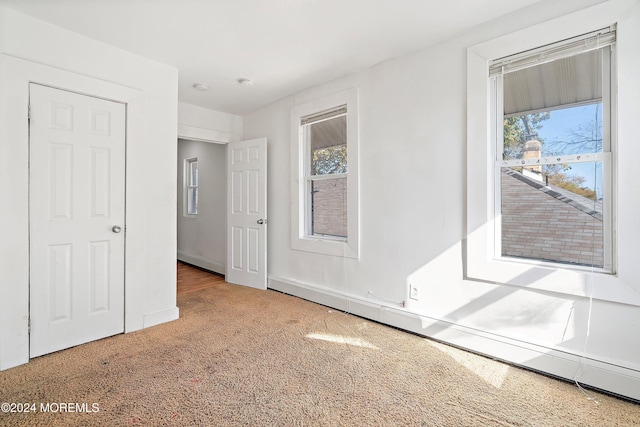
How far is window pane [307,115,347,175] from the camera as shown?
3434 millimetres

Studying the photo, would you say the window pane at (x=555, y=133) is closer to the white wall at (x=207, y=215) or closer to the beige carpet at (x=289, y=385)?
the beige carpet at (x=289, y=385)

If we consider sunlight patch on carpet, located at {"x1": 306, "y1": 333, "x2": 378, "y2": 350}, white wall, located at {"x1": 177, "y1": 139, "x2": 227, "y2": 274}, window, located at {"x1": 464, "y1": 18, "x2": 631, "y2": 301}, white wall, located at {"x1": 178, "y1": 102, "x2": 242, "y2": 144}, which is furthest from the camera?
white wall, located at {"x1": 177, "y1": 139, "x2": 227, "y2": 274}

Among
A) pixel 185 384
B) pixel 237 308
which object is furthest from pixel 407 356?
pixel 237 308

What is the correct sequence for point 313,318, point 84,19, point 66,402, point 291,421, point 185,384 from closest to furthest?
point 291,421
point 66,402
point 185,384
point 84,19
point 313,318

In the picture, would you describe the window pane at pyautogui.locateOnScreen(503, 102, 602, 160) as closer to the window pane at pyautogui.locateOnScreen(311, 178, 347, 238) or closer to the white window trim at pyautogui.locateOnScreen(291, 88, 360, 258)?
the white window trim at pyautogui.locateOnScreen(291, 88, 360, 258)

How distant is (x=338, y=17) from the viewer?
2230mm

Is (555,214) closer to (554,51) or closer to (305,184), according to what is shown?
(554,51)

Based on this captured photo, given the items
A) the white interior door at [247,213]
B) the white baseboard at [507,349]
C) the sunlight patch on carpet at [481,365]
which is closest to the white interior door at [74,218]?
the white interior door at [247,213]

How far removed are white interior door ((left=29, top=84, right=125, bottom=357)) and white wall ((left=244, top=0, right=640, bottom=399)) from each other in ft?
6.59

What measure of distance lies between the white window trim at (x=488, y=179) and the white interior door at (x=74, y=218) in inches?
119

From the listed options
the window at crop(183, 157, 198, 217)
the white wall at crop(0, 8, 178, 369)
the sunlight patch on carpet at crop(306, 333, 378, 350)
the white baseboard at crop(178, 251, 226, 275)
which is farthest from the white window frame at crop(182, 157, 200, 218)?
the sunlight patch on carpet at crop(306, 333, 378, 350)

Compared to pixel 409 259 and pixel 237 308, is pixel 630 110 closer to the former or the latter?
pixel 409 259

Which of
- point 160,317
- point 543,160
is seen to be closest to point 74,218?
point 160,317

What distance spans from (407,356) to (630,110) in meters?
2.15
